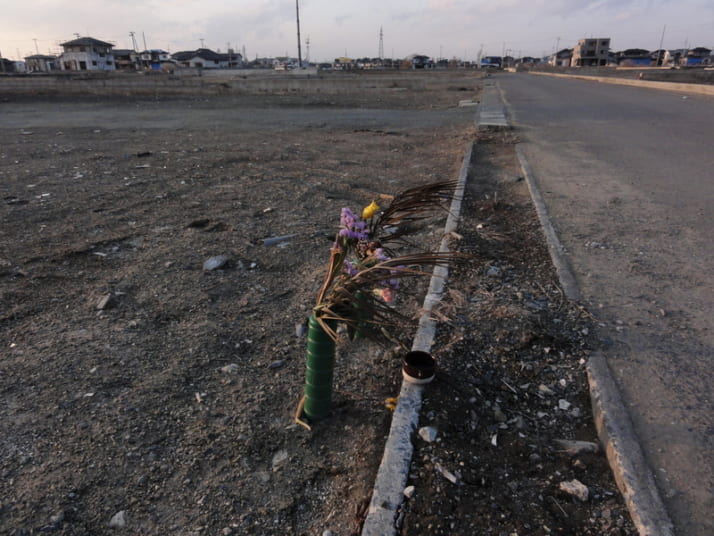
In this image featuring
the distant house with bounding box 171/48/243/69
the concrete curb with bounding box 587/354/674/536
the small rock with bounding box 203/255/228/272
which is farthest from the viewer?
the distant house with bounding box 171/48/243/69

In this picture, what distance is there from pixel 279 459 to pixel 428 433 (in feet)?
2.29

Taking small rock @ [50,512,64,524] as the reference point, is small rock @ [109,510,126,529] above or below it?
below

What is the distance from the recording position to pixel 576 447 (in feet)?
7.20

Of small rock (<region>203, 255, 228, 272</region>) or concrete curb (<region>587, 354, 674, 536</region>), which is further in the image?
small rock (<region>203, 255, 228, 272</region>)

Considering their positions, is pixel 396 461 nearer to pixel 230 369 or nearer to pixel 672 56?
pixel 230 369

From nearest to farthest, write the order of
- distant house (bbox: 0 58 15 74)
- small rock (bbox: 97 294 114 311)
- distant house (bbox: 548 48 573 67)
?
small rock (bbox: 97 294 114 311) < distant house (bbox: 0 58 15 74) < distant house (bbox: 548 48 573 67)

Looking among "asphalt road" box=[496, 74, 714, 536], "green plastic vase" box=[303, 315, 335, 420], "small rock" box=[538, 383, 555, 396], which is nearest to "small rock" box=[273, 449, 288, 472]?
"green plastic vase" box=[303, 315, 335, 420]

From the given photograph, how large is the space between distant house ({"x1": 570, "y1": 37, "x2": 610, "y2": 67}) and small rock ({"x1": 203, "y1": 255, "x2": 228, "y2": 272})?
103288 mm

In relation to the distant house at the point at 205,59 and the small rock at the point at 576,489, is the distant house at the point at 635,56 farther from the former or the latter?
the small rock at the point at 576,489

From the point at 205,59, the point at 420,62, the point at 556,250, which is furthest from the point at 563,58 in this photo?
the point at 556,250

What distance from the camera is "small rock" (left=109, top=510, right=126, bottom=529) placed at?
6.21ft

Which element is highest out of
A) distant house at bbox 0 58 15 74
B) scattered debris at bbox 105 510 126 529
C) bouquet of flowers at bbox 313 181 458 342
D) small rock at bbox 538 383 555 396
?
distant house at bbox 0 58 15 74

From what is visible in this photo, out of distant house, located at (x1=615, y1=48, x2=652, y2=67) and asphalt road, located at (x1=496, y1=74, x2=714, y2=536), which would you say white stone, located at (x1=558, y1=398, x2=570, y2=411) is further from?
distant house, located at (x1=615, y1=48, x2=652, y2=67)

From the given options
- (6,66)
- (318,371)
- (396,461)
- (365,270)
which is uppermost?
(6,66)
